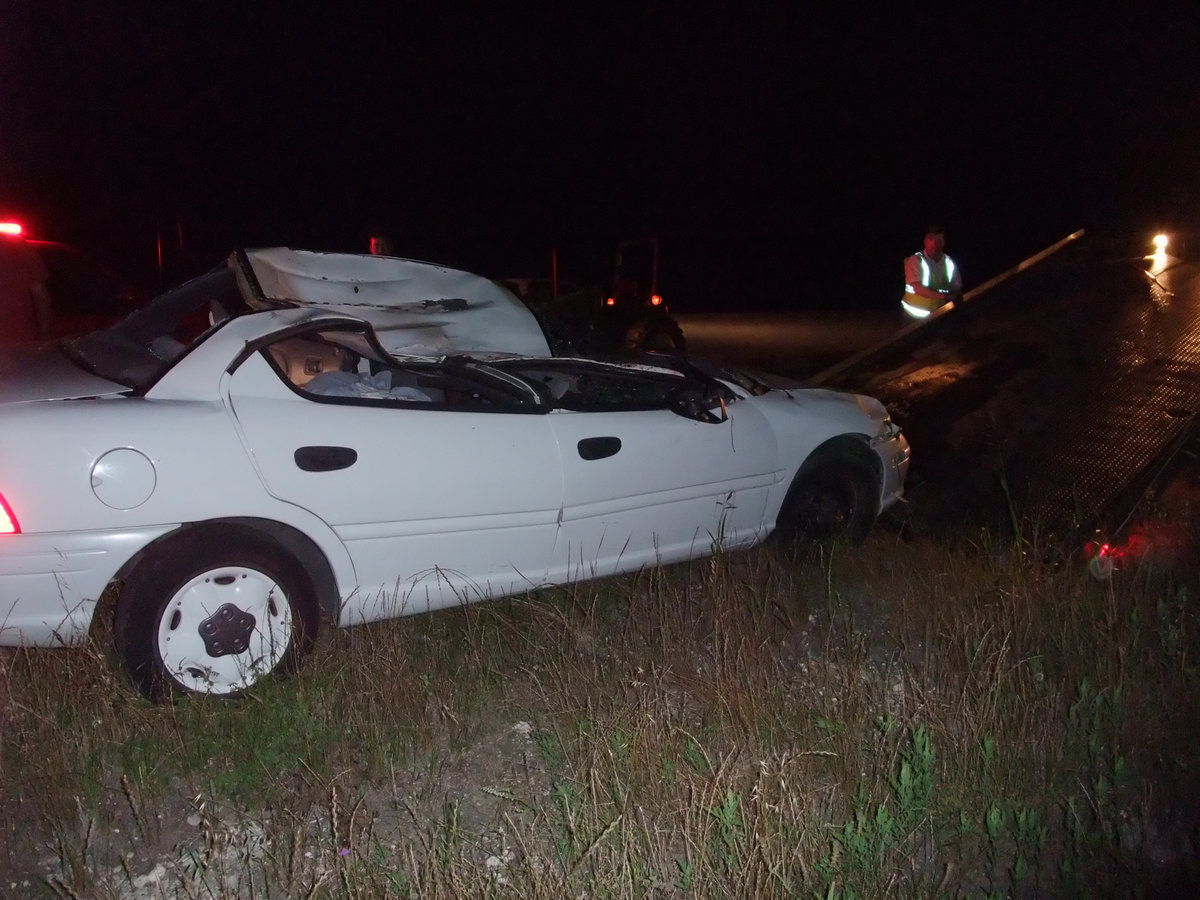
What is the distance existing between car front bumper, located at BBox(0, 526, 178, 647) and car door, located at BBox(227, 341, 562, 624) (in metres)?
0.54

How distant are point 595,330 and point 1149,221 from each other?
491 inches

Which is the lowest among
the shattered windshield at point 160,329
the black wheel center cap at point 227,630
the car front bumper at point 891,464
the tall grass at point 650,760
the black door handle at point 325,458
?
the tall grass at point 650,760

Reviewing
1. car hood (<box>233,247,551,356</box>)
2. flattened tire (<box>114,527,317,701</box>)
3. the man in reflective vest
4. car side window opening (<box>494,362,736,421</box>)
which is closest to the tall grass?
flattened tire (<box>114,527,317,701</box>)

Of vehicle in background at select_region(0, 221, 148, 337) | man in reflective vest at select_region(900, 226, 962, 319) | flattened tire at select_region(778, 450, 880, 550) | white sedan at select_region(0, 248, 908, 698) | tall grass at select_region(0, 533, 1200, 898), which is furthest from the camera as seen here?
man in reflective vest at select_region(900, 226, 962, 319)

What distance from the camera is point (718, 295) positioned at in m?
27.8

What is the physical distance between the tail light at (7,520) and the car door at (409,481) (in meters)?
0.75

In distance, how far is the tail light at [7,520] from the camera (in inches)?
135

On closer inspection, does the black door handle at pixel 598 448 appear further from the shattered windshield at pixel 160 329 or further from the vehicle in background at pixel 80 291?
the vehicle in background at pixel 80 291

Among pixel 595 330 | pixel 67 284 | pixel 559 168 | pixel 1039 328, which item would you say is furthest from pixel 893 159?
pixel 67 284

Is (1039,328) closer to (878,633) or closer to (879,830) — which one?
(878,633)

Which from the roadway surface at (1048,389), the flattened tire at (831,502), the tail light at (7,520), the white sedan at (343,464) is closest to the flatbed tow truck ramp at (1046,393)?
the roadway surface at (1048,389)

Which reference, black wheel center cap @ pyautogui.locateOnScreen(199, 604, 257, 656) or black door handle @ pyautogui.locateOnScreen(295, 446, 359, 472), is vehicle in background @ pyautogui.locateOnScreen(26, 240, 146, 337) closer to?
black door handle @ pyautogui.locateOnScreen(295, 446, 359, 472)

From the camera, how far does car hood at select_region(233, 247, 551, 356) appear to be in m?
4.92

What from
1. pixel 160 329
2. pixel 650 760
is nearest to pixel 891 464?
pixel 650 760
